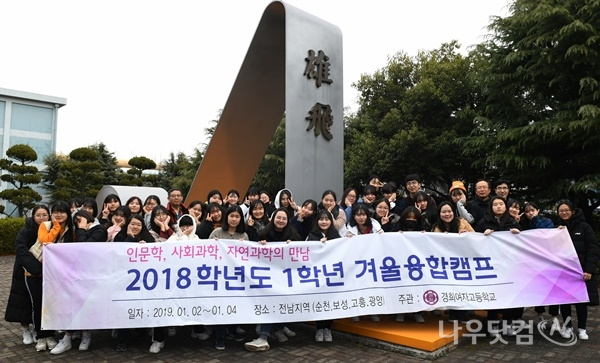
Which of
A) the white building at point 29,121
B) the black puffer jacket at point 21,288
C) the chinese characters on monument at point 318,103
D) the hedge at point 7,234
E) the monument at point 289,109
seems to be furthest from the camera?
the white building at point 29,121

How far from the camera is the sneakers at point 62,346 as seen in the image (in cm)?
425

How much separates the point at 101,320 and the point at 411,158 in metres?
12.0

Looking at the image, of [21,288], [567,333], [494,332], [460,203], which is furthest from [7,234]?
[567,333]

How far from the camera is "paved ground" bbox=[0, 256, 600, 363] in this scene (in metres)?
4.11

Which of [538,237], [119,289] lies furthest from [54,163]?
[538,237]

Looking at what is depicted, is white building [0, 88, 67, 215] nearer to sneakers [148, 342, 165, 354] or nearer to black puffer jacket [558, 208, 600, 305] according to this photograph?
sneakers [148, 342, 165, 354]

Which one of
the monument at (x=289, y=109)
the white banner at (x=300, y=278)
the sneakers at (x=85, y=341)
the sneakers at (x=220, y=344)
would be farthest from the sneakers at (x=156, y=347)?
the monument at (x=289, y=109)

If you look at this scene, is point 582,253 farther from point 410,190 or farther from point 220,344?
point 220,344

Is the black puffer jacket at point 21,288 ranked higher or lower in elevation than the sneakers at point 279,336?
higher

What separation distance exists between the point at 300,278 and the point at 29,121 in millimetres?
30453

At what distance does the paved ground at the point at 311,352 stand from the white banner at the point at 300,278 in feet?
1.08

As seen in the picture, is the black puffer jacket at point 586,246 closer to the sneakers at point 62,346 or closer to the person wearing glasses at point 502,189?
the person wearing glasses at point 502,189

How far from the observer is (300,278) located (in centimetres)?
452

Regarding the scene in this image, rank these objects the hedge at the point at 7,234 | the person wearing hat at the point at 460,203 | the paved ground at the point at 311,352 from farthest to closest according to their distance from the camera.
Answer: the hedge at the point at 7,234, the person wearing hat at the point at 460,203, the paved ground at the point at 311,352
